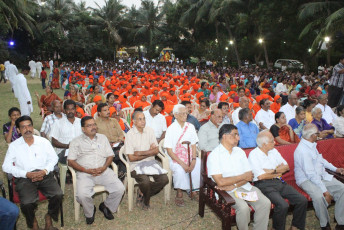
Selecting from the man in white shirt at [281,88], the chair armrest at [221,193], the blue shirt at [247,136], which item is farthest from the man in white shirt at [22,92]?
the man in white shirt at [281,88]

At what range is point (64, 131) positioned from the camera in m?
5.16

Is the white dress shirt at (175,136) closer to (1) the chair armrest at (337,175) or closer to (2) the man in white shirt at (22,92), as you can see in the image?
(1) the chair armrest at (337,175)

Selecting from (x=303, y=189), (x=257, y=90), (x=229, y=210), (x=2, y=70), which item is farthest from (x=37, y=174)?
(x=2, y=70)

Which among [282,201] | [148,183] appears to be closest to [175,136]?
[148,183]

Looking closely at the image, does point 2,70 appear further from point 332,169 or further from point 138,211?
point 332,169

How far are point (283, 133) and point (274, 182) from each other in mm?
1505

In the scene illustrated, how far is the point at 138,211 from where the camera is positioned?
4.49m

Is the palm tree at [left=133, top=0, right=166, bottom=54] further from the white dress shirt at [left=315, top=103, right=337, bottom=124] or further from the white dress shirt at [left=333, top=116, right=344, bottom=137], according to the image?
the white dress shirt at [left=333, top=116, right=344, bottom=137]

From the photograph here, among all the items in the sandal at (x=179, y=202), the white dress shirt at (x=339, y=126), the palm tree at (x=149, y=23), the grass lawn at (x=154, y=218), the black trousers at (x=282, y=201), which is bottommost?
the grass lawn at (x=154, y=218)

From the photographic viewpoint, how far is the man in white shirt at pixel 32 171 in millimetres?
3790

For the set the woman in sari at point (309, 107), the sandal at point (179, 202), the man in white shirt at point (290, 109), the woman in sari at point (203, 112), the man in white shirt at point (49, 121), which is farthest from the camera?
the woman in sari at point (203, 112)

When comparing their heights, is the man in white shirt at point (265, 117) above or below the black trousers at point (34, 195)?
above

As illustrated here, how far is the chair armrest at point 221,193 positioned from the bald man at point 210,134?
40.2 inches

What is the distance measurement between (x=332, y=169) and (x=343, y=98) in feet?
17.1
